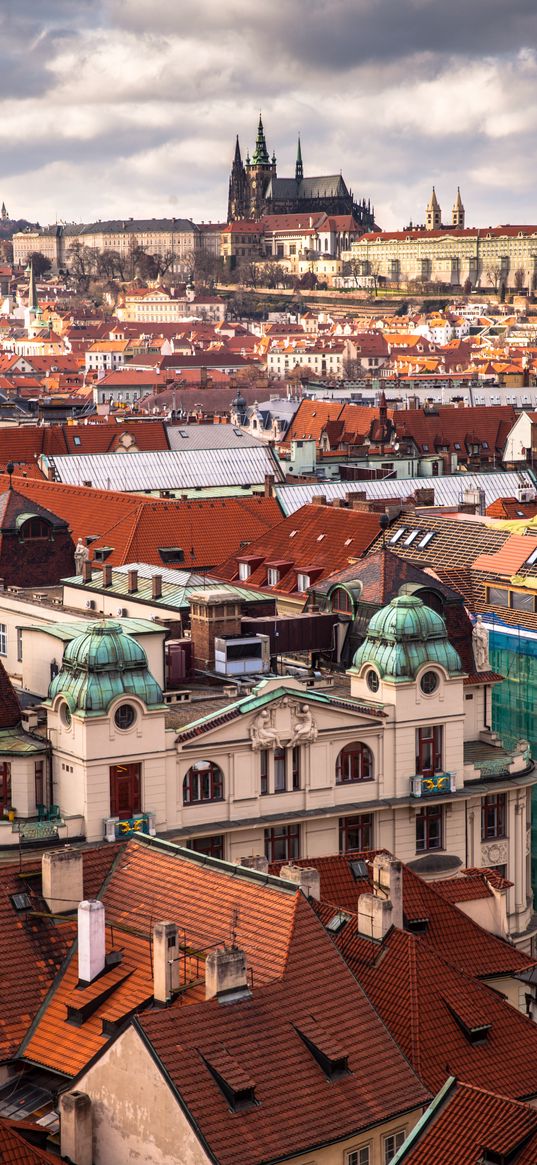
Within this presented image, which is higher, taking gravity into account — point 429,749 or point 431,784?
point 429,749

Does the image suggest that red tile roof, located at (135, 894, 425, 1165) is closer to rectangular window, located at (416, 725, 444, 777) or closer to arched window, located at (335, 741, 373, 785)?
arched window, located at (335, 741, 373, 785)

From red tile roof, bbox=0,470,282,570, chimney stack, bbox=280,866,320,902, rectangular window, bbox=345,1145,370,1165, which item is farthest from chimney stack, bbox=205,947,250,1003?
red tile roof, bbox=0,470,282,570

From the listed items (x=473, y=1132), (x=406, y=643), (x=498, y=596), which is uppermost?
(x=406, y=643)

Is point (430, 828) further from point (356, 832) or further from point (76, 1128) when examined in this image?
point (76, 1128)

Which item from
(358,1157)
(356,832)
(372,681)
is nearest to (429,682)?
(372,681)

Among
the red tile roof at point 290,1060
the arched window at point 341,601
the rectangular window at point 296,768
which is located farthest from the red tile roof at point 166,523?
the red tile roof at point 290,1060

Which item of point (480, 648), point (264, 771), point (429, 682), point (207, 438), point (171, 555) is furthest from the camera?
point (207, 438)
